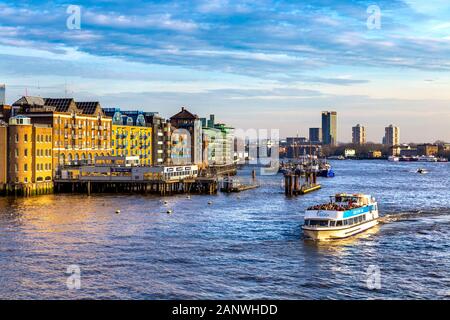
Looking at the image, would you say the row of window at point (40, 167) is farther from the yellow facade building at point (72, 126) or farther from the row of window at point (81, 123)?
the row of window at point (81, 123)

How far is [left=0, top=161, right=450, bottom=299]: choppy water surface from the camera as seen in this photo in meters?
39.2

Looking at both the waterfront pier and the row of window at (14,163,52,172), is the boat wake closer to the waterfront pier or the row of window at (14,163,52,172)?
the waterfront pier

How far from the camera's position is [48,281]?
134 ft

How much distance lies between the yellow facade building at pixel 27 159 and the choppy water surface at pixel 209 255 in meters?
24.7

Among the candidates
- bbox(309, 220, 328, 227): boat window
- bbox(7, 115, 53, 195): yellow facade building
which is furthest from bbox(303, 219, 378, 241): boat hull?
bbox(7, 115, 53, 195): yellow facade building

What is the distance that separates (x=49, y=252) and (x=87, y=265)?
6.73 meters

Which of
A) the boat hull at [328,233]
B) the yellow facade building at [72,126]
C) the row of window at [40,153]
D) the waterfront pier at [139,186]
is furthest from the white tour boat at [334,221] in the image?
the yellow facade building at [72,126]

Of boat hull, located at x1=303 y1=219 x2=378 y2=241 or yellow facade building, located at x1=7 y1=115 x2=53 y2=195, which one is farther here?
yellow facade building, located at x1=7 y1=115 x2=53 y2=195

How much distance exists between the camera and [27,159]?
111 metres

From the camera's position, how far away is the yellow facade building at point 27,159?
108 meters

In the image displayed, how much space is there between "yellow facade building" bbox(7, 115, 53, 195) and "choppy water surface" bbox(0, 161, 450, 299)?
2471cm

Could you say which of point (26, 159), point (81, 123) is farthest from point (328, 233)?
point (81, 123)
